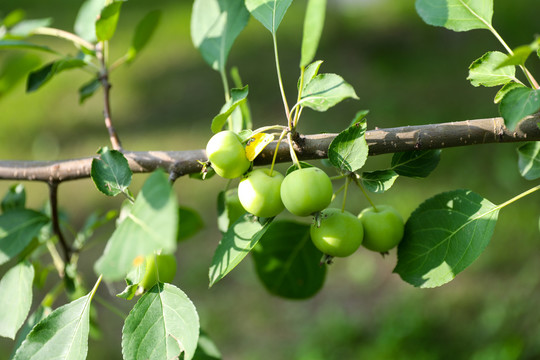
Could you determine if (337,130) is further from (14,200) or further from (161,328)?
(161,328)

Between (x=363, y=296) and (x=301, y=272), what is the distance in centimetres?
116

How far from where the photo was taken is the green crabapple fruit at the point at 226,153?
539 mm

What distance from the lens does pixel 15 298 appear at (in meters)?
0.69

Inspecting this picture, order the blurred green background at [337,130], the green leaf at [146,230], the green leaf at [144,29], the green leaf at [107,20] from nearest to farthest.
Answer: the green leaf at [146,230]
the green leaf at [107,20]
the green leaf at [144,29]
the blurred green background at [337,130]

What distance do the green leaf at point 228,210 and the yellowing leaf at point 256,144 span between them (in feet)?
0.52

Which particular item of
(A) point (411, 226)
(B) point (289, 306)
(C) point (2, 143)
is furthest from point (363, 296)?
→ (C) point (2, 143)

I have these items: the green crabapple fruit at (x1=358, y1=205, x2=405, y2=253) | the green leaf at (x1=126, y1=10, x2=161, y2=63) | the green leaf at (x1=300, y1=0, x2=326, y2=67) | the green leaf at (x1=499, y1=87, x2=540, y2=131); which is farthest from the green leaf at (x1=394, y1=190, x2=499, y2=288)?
the green leaf at (x1=126, y1=10, x2=161, y2=63)

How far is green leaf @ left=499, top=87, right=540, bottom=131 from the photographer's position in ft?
1.58

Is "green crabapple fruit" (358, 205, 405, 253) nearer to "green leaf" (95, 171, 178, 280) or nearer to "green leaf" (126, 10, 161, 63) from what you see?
"green leaf" (95, 171, 178, 280)

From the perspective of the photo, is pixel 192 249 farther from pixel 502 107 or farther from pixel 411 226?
pixel 502 107

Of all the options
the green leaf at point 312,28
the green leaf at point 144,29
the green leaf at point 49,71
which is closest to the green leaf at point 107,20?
the green leaf at point 49,71

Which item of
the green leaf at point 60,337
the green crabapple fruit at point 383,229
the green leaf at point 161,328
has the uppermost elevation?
the green crabapple fruit at point 383,229

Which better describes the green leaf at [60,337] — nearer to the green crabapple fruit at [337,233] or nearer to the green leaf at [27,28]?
the green crabapple fruit at [337,233]

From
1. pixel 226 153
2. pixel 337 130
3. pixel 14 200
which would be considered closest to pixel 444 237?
pixel 226 153
